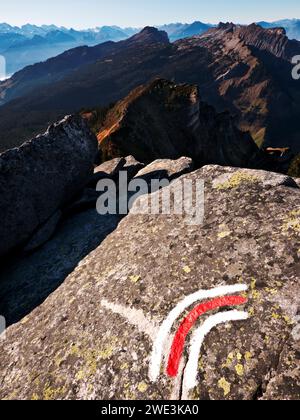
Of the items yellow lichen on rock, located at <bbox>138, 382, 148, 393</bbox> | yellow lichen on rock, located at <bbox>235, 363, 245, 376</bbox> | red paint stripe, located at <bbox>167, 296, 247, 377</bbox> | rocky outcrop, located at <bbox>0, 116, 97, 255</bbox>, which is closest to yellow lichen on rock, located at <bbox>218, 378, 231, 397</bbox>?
yellow lichen on rock, located at <bbox>235, 363, 245, 376</bbox>

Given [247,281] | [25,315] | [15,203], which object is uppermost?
[15,203]

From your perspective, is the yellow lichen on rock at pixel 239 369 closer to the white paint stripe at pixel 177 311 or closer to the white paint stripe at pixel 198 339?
the white paint stripe at pixel 198 339

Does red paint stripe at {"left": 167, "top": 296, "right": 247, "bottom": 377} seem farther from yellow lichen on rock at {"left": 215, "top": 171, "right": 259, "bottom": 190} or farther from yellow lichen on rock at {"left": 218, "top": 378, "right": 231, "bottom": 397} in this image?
yellow lichen on rock at {"left": 215, "top": 171, "right": 259, "bottom": 190}

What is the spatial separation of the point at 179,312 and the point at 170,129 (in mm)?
87046

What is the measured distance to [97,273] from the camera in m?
13.4

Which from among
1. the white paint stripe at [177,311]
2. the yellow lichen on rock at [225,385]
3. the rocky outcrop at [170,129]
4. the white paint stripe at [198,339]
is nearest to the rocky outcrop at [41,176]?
the white paint stripe at [177,311]

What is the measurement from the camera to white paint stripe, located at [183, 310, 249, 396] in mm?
8633

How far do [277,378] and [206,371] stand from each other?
1.58m

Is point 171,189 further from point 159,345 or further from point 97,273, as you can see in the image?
point 159,345

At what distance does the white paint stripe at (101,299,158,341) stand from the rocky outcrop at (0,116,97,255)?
22.7 feet

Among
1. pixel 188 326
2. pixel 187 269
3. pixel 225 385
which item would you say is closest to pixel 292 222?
pixel 187 269

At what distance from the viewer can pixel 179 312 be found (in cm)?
1020

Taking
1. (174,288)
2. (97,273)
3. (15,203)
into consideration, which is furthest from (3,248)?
(174,288)

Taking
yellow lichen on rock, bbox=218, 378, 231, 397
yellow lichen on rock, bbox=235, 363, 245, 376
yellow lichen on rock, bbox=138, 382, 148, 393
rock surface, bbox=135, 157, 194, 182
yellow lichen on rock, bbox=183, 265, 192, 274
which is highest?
rock surface, bbox=135, 157, 194, 182
